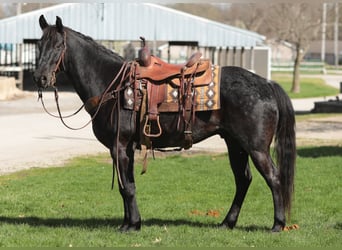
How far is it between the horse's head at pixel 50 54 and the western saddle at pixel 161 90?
83 centimetres

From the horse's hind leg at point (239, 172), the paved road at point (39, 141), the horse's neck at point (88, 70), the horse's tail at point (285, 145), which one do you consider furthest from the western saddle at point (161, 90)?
the paved road at point (39, 141)

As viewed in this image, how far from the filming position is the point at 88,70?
7844 millimetres

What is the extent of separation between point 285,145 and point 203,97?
3.60ft

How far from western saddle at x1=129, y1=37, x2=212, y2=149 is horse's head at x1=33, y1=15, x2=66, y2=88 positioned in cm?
83

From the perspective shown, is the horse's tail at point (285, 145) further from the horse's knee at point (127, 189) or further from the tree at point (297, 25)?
the tree at point (297, 25)

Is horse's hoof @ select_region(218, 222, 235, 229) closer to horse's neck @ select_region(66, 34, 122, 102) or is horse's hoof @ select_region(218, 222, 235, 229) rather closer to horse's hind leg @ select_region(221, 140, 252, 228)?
horse's hind leg @ select_region(221, 140, 252, 228)

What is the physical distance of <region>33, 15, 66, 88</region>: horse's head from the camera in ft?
25.0

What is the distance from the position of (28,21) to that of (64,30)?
106 feet

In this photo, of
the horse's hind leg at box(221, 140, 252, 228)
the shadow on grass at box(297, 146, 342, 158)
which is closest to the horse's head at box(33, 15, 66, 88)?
the horse's hind leg at box(221, 140, 252, 228)

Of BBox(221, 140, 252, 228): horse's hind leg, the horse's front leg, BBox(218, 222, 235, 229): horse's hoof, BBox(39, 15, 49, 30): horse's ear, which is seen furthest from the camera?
BBox(221, 140, 252, 228): horse's hind leg

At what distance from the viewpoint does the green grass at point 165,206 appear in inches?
286

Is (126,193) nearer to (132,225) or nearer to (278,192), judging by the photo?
(132,225)

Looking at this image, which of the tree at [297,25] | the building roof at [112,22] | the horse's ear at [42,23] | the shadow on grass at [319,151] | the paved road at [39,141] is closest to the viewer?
the horse's ear at [42,23]

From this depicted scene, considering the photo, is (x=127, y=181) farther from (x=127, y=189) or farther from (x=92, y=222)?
(x=92, y=222)
